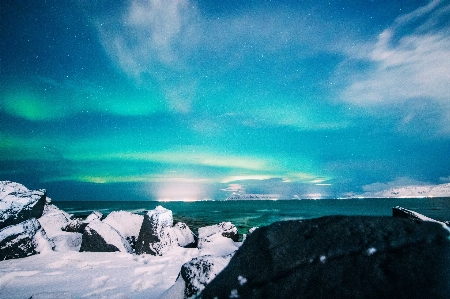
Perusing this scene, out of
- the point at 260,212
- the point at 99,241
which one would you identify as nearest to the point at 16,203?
the point at 99,241

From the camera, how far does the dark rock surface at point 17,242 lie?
477cm

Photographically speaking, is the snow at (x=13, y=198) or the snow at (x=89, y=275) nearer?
the snow at (x=89, y=275)

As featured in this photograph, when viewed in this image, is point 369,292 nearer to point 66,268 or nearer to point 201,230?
point 66,268

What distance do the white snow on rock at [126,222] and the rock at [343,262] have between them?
22.1 ft

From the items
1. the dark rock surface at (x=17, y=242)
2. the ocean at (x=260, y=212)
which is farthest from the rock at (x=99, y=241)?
the ocean at (x=260, y=212)

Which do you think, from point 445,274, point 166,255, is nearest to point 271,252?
point 445,274

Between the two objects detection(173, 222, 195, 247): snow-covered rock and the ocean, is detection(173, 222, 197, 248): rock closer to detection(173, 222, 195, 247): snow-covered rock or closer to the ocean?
detection(173, 222, 195, 247): snow-covered rock

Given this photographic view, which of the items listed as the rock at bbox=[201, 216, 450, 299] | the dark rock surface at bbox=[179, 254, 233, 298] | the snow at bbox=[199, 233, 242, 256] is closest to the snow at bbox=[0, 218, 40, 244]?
the snow at bbox=[199, 233, 242, 256]

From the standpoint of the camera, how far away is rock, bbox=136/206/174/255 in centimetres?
566

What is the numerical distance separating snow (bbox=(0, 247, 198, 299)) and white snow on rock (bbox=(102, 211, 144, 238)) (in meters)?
2.14

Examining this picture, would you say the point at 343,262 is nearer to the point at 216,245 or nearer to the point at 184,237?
the point at 216,245

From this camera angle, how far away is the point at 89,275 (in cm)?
392

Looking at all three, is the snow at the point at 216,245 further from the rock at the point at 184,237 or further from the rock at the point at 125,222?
the rock at the point at 125,222

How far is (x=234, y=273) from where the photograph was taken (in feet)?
6.37
